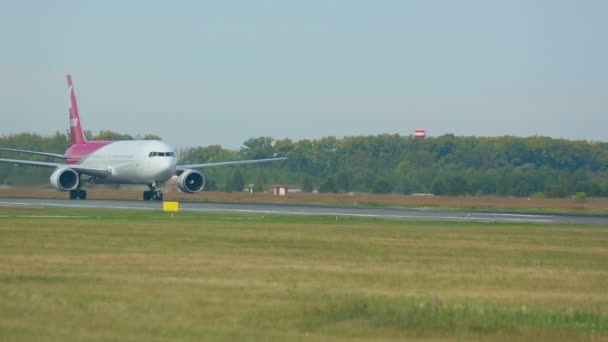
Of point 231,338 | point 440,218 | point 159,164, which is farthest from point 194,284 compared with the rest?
point 159,164

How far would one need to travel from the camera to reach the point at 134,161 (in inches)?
2699

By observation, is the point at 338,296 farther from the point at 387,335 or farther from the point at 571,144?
the point at 571,144

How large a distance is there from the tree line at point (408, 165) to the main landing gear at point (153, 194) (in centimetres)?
758

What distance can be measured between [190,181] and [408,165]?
39.0 meters

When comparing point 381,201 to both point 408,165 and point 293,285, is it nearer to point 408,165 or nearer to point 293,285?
point 408,165

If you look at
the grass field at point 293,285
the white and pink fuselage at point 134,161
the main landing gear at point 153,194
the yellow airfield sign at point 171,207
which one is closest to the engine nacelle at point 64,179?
the white and pink fuselage at point 134,161

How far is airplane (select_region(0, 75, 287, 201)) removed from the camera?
67.8 meters

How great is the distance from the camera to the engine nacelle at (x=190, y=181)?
233ft

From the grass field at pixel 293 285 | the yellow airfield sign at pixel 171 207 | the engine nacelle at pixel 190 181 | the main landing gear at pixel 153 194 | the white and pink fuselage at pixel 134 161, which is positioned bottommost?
the grass field at pixel 293 285

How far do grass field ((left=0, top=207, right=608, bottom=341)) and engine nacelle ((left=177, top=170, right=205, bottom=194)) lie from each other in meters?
35.9

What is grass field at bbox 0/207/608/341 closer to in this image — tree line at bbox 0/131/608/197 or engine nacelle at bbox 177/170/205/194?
engine nacelle at bbox 177/170/205/194

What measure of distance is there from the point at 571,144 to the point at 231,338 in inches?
3862

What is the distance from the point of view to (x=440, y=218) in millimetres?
48500

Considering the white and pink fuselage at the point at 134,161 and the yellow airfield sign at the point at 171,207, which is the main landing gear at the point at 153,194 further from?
the yellow airfield sign at the point at 171,207
